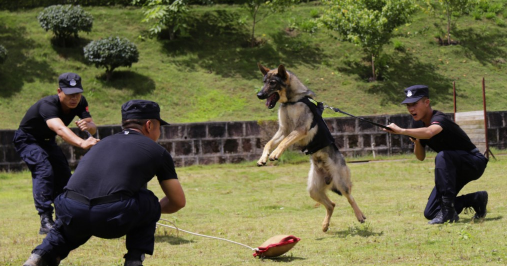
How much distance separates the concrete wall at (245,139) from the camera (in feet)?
59.1

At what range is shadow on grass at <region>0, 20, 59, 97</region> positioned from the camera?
74.1ft

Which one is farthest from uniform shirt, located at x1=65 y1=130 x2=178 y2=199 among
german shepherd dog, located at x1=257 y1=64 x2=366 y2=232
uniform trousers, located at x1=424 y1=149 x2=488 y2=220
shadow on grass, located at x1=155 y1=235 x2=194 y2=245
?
uniform trousers, located at x1=424 y1=149 x2=488 y2=220

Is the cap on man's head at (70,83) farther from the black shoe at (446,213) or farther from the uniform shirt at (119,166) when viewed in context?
the black shoe at (446,213)

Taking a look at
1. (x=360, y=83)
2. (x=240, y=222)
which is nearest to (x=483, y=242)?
(x=240, y=222)

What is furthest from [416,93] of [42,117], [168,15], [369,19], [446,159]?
[168,15]

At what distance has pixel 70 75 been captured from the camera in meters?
7.52

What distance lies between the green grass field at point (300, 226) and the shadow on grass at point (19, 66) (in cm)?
733

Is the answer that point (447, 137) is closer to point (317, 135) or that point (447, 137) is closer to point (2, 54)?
point (317, 135)

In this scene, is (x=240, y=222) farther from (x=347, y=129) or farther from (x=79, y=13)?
(x=79, y=13)

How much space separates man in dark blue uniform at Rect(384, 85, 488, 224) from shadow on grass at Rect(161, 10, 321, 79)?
16758 millimetres

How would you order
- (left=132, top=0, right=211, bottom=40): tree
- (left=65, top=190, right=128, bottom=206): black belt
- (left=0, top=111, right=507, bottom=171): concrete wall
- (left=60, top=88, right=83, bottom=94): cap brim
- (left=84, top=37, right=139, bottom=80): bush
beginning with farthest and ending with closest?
(left=132, top=0, right=211, bottom=40): tree, (left=84, top=37, right=139, bottom=80): bush, (left=0, top=111, right=507, bottom=171): concrete wall, (left=60, top=88, right=83, bottom=94): cap brim, (left=65, top=190, right=128, bottom=206): black belt

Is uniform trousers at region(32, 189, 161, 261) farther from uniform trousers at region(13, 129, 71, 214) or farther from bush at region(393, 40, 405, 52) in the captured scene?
bush at region(393, 40, 405, 52)

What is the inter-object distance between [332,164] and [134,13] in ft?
71.1

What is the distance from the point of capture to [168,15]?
25.5m
